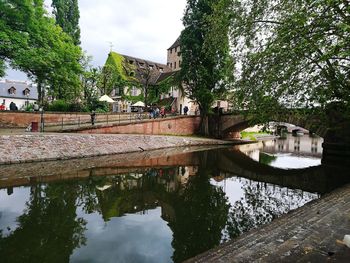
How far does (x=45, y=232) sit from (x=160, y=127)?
1158 inches

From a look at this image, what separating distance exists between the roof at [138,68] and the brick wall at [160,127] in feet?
50.5

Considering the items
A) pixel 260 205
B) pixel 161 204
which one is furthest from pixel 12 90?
pixel 260 205

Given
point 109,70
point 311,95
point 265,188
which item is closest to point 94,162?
point 265,188

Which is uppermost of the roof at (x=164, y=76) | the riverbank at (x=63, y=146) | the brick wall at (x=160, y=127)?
the roof at (x=164, y=76)

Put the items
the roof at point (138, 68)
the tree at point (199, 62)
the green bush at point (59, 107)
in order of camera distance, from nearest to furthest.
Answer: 1. the green bush at point (59, 107)
2. the tree at point (199, 62)
3. the roof at point (138, 68)

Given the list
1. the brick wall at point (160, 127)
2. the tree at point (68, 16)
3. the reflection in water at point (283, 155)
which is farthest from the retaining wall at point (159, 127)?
the tree at point (68, 16)

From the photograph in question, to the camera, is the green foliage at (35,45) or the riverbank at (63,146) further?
the green foliage at (35,45)

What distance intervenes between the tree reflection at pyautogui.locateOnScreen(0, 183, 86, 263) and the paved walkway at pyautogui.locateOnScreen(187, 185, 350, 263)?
146 inches

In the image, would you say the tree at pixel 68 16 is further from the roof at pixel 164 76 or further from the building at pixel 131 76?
the roof at pixel 164 76

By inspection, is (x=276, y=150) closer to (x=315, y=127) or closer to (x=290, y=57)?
(x=315, y=127)

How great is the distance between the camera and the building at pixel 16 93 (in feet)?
222

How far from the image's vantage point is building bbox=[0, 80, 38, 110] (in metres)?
67.6

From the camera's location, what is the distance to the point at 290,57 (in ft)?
42.2

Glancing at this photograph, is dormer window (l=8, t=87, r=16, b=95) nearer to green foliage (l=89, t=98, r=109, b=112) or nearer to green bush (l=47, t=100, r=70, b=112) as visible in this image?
green foliage (l=89, t=98, r=109, b=112)
